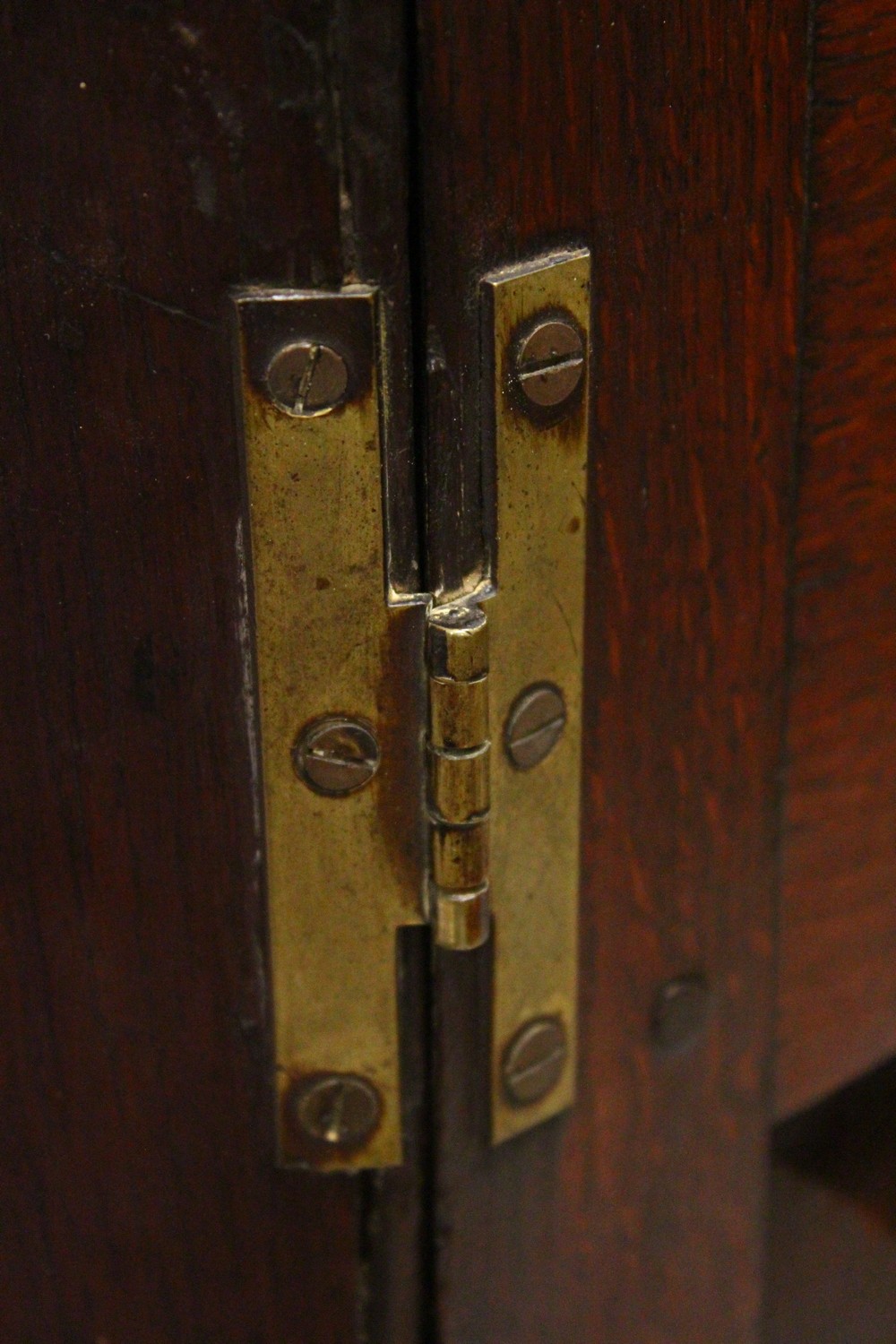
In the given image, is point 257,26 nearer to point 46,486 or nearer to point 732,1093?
point 46,486

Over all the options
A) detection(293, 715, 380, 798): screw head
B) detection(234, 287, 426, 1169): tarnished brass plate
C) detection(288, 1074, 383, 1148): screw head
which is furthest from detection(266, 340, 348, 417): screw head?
detection(288, 1074, 383, 1148): screw head

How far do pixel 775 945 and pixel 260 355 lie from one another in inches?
13.9

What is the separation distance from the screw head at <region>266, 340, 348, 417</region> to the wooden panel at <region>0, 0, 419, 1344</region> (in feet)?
0.06

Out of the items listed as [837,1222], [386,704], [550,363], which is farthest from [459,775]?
[837,1222]

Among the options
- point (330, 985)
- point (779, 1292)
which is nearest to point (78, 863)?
point (330, 985)

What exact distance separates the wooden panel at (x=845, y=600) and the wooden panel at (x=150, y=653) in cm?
18

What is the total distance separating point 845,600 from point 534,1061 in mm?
214

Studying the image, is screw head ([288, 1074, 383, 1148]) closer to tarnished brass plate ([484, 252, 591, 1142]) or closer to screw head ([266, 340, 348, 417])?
tarnished brass plate ([484, 252, 591, 1142])

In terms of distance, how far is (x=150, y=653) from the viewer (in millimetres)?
569

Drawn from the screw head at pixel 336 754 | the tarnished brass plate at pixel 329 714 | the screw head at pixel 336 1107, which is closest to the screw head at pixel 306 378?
the tarnished brass plate at pixel 329 714

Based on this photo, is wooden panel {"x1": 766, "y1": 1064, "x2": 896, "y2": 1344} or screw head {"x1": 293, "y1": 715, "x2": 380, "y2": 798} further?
wooden panel {"x1": 766, "y1": 1064, "x2": 896, "y2": 1344}

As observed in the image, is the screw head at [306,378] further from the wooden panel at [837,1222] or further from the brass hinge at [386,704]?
the wooden panel at [837,1222]

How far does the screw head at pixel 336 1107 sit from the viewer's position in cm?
64

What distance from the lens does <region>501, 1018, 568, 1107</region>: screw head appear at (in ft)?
2.17
